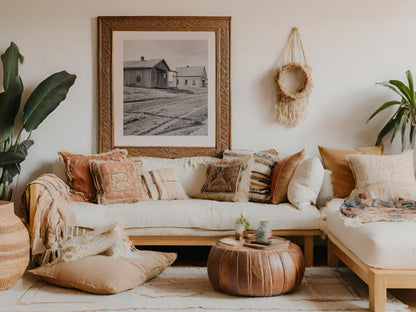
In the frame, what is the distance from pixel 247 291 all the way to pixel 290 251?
0.37 m

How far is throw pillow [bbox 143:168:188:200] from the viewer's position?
4301mm

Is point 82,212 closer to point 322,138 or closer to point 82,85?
point 82,85

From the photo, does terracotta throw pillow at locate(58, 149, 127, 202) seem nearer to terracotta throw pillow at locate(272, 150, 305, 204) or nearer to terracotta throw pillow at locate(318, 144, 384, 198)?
terracotta throw pillow at locate(272, 150, 305, 204)

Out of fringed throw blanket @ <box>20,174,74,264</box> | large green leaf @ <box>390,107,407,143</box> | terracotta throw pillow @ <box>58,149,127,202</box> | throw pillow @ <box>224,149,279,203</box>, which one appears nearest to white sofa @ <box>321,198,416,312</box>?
throw pillow @ <box>224,149,279,203</box>

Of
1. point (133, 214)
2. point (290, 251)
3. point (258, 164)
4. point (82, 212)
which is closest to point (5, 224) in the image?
point (82, 212)

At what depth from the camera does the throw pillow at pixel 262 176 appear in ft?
13.9

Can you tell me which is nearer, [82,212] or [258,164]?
[82,212]

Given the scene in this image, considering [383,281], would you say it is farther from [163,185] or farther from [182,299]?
[163,185]

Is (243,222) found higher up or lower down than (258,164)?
lower down

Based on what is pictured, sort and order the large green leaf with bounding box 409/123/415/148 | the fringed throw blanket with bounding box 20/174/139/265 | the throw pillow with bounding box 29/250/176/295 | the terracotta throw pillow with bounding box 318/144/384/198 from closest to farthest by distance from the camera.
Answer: the throw pillow with bounding box 29/250/176/295 → the fringed throw blanket with bounding box 20/174/139/265 → the terracotta throw pillow with bounding box 318/144/384/198 → the large green leaf with bounding box 409/123/415/148

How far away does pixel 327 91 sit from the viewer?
15.6ft

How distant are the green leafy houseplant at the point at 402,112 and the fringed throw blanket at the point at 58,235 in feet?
8.31

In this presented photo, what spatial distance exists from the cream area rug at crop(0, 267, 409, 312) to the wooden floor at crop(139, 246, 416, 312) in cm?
19

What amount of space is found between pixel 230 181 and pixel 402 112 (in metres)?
1.69
